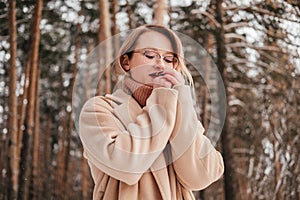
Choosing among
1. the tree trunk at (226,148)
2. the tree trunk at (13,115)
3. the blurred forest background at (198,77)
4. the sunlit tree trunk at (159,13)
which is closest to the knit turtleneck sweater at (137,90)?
the blurred forest background at (198,77)

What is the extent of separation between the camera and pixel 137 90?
1.53 m

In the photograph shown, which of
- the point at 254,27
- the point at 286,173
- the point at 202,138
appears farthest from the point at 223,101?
the point at 254,27

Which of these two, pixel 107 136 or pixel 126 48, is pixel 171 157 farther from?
pixel 126 48

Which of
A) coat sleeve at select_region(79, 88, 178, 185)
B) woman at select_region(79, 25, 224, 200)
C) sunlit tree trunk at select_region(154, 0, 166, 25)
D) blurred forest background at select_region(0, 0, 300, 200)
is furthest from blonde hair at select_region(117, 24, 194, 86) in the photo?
sunlit tree trunk at select_region(154, 0, 166, 25)

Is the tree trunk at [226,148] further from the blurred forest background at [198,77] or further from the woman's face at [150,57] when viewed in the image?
the woman's face at [150,57]

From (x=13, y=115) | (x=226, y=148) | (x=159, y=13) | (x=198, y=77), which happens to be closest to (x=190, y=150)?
(x=159, y=13)

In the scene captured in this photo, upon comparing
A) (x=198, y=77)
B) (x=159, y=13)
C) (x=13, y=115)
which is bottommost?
(x=13, y=115)

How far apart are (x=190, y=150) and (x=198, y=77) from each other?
205 inches

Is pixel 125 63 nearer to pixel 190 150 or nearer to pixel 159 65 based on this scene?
pixel 159 65

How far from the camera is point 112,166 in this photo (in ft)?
4.62

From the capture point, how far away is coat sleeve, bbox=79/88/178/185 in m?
1.39

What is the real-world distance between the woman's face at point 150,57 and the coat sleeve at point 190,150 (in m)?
0.07

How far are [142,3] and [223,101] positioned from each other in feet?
26.4

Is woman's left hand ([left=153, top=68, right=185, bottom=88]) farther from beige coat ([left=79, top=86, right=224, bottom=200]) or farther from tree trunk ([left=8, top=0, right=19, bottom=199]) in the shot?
tree trunk ([left=8, top=0, right=19, bottom=199])
